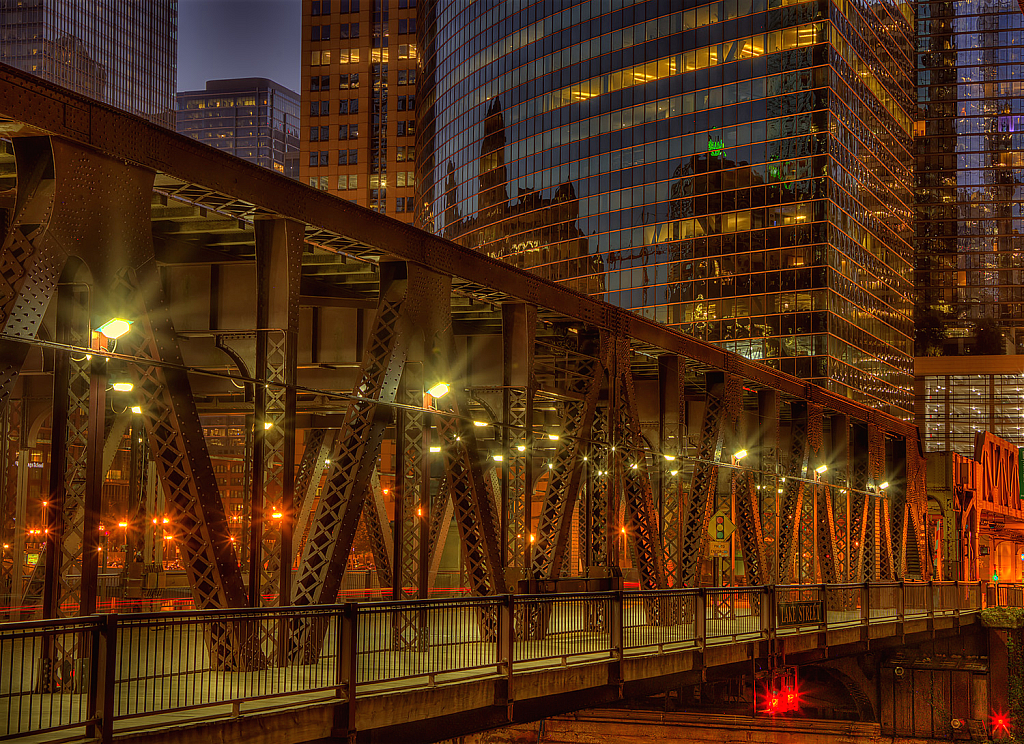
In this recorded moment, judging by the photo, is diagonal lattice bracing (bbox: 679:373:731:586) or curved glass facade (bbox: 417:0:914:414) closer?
diagonal lattice bracing (bbox: 679:373:731:586)

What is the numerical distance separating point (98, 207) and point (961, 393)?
5533 inches

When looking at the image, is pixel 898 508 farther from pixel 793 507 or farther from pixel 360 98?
pixel 360 98

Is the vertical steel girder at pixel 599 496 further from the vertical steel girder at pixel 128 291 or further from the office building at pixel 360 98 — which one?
the office building at pixel 360 98

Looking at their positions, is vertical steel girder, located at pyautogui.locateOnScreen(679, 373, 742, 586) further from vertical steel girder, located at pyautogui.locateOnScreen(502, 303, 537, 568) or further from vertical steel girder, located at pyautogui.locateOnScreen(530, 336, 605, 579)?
vertical steel girder, located at pyautogui.locateOnScreen(502, 303, 537, 568)

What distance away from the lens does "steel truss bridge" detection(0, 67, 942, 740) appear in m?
13.3

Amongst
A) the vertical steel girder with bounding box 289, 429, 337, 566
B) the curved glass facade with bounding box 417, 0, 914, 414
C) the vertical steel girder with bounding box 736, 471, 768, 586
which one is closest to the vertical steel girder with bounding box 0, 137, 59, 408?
the vertical steel girder with bounding box 289, 429, 337, 566

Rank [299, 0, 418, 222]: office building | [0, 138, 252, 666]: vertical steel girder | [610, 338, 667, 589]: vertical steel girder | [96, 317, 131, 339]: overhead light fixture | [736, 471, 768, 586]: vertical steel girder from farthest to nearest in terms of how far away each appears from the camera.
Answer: [299, 0, 418, 222]: office building → [736, 471, 768, 586]: vertical steel girder → [610, 338, 667, 589]: vertical steel girder → [96, 317, 131, 339]: overhead light fixture → [0, 138, 252, 666]: vertical steel girder

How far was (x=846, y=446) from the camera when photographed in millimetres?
43406

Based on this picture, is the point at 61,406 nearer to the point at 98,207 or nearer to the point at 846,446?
the point at 98,207

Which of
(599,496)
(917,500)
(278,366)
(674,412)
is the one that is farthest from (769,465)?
(278,366)

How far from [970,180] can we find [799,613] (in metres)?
145

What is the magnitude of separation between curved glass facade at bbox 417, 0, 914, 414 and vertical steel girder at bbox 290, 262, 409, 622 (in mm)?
76993

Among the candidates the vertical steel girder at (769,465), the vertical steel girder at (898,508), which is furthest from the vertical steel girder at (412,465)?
the vertical steel girder at (898,508)

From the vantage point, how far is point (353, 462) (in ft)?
56.5
